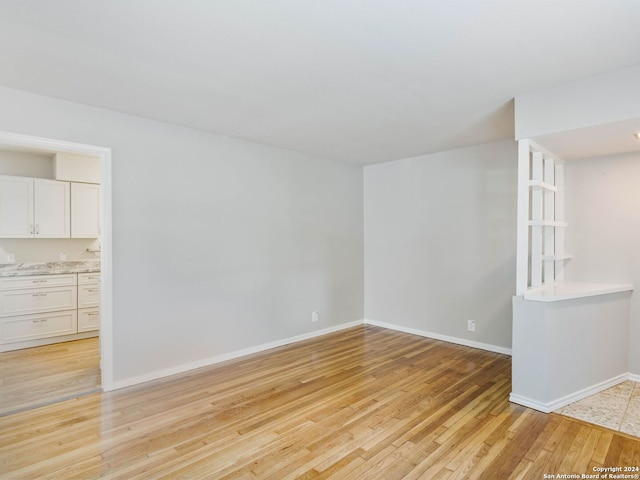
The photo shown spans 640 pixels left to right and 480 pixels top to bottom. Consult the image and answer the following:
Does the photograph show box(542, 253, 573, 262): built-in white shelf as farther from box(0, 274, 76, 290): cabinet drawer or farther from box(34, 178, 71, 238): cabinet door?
box(34, 178, 71, 238): cabinet door

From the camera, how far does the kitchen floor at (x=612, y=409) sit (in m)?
2.50

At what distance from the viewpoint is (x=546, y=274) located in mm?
3570

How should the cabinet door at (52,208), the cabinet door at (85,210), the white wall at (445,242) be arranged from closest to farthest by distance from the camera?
1. the white wall at (445,242)
2. the cabinet door at (52,208)
3. the cabinet door at (85,210)

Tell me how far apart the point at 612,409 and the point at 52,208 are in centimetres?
650

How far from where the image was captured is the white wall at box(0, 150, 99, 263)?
472cm

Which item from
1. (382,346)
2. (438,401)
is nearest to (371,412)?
(438,401)

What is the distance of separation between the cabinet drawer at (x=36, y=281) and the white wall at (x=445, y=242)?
13.8ft

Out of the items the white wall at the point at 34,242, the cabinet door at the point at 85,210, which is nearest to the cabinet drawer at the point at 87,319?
the white wall at the point at 34,242

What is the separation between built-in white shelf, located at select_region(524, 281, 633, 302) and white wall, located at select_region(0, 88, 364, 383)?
2706 millimetres

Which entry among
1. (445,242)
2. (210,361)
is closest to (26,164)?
(210,361)

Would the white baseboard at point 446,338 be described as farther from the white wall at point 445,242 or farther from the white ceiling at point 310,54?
the white ceiling at point 310,54

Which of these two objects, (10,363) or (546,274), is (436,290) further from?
(10,363)

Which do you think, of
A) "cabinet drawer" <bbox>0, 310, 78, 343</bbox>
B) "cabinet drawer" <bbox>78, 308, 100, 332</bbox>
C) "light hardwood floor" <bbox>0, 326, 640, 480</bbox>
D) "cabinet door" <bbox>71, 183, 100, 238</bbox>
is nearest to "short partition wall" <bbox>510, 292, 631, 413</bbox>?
"light hardwood floor" <bbox>0, 326, 640, 480</bbox>

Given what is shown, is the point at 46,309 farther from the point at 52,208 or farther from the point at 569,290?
the point at 569,290
